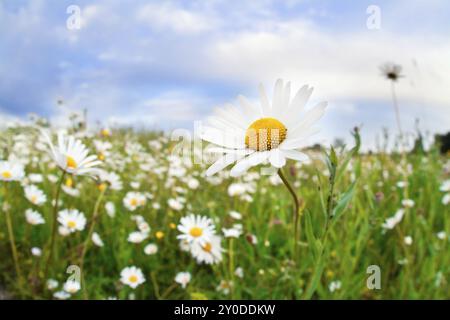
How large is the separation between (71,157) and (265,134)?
414mm

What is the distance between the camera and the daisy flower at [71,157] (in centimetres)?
69

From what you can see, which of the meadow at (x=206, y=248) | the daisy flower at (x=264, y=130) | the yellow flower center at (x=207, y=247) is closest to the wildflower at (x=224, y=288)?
the meadow at (x=206, y=248)

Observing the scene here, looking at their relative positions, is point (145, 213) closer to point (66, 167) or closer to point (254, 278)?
point (254, 278)

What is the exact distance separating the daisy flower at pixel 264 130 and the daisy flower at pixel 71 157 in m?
0.26

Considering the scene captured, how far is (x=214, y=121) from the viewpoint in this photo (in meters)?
0.49

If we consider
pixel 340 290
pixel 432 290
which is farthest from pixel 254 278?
pixel 432 290

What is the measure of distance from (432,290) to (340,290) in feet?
0.91

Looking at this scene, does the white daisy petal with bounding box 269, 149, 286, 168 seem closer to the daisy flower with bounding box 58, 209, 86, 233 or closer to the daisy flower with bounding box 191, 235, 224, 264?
the daisy flower with bounding box 191, 235, 224, 264

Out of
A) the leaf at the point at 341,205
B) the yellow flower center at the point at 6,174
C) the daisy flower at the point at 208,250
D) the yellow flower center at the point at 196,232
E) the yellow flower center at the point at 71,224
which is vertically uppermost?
the yellow flower center at the point at 6,174

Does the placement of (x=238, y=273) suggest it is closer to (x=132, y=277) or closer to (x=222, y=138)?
(x=132, y=277)

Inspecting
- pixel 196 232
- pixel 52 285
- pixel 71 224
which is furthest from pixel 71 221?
pixel 196 232

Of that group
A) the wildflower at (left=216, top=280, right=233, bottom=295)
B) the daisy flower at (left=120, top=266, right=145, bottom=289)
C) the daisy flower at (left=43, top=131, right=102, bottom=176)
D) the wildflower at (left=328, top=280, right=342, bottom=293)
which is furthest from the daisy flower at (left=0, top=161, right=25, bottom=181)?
the wildflower at (left=328, top=280, right=342, bottom=293)

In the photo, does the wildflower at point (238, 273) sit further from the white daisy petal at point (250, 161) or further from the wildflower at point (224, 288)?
the white daisy petal at point (250, 161)

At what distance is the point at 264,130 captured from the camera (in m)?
0.47
